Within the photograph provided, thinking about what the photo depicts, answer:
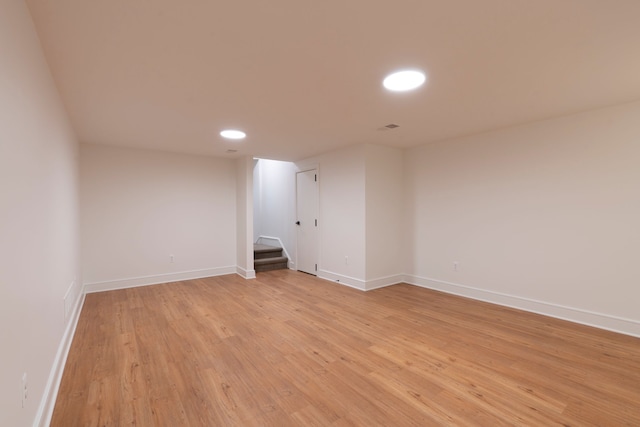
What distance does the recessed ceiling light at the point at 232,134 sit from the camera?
3.69m

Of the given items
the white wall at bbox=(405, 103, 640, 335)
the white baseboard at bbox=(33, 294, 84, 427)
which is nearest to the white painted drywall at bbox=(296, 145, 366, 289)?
the white wall at bbox=(405, 103, 640, 335)

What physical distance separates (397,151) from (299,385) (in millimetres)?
3982

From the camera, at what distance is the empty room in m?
1.56

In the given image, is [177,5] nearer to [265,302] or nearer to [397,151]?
[265,302]

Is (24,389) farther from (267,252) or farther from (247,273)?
(267,252)

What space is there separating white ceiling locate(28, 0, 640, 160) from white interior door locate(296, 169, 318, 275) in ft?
7.19

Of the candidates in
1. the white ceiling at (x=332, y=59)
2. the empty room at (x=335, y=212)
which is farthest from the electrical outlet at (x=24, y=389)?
the white ceiling at (x=332, y=59)

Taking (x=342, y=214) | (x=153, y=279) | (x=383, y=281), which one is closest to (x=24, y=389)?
(x=153, y=279)

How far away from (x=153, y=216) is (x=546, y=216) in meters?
5.82

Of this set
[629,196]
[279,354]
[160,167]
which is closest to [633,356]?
[629,196]

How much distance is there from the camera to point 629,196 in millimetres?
2830

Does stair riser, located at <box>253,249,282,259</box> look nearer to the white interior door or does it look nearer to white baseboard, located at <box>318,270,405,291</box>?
the white interior door

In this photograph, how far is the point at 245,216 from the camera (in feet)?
17.4

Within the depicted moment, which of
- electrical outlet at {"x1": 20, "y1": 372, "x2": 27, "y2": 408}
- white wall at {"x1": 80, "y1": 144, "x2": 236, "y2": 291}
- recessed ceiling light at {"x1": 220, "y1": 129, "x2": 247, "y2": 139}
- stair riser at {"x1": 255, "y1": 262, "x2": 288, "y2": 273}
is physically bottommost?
stair riser at {"x1": 255, "y1": 262, "x2": 288, "y2": 273}
